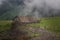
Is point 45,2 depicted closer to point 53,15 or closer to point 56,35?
point 53,15

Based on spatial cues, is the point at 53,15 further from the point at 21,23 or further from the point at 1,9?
the point at 1,9

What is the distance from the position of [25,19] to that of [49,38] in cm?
89

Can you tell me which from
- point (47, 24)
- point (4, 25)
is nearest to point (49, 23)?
point (47, 24)

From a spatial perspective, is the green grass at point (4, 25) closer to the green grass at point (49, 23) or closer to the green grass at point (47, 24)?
the green grass at point (47, 24)

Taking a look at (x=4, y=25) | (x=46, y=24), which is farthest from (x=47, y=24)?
(x=4, y=25)

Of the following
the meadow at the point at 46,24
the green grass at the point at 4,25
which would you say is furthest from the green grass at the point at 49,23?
the green grass at the point at 4,25

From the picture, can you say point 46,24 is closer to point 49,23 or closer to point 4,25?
point 49,23

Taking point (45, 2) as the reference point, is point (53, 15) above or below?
below

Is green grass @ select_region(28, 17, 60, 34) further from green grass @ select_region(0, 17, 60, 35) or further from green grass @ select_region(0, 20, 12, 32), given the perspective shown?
green grass @ select_region(0, 20, 12, 32)

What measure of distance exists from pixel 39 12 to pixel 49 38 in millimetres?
818

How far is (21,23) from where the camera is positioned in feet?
21.1

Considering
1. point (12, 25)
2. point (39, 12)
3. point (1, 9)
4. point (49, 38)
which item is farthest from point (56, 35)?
point (1, 9)

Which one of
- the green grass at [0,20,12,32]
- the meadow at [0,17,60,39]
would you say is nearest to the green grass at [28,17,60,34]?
the meadow at [0,17,60,39]

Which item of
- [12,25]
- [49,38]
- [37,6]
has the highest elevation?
[37,6]
